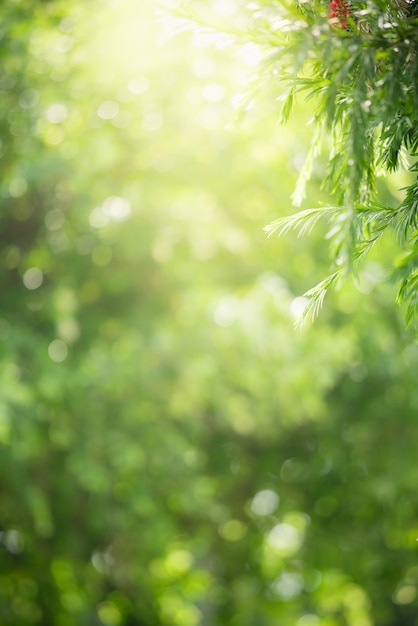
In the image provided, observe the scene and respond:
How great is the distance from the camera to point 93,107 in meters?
7.58

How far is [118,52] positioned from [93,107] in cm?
75

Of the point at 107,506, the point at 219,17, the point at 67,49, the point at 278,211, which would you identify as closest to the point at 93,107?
the point at 67,49

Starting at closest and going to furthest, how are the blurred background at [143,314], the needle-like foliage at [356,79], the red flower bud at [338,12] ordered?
the needle-like foliage at [356,79] → the red flower bud at [338,12] → the blurred background at [143,314]

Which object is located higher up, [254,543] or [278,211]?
[278,211]

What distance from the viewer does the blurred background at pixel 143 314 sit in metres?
6.82

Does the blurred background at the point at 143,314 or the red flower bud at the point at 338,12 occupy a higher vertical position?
the red flower bud at the point at 338,12

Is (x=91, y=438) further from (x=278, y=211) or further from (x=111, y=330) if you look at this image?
(x=278, y=211)

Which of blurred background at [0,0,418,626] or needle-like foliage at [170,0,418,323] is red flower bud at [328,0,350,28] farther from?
blurred background at [0,0,418,626]

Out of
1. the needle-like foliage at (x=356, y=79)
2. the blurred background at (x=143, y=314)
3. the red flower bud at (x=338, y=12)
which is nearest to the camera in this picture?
the needle-like foliage at (x=356, y=79)

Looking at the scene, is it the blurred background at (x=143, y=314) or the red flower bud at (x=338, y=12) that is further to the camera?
the blurred background at (x=143, y=314)

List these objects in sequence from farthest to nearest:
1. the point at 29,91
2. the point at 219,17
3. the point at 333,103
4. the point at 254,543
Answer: the point at 254,543, the point at 29,91, the point at 219,17, the point at 333,103

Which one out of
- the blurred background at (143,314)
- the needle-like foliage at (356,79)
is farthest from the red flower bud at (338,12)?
the blurred background at (143,314)

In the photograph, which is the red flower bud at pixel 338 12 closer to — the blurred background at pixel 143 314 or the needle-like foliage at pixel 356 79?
the needle-like foliage at pixel 356 79

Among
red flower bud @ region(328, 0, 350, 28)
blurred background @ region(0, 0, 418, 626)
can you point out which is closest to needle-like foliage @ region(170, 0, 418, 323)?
red flower bud @ region(328, 0, 350, 28)
